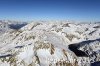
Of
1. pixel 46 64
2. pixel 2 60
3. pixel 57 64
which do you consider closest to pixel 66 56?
pixel 57 64

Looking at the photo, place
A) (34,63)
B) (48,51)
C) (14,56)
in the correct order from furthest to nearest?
(48,51)
(14,56)
(34,63)

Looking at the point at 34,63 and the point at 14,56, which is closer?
the point at 34,63

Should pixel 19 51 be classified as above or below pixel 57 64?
above

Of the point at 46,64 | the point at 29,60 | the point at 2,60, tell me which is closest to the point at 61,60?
the point at 46,64

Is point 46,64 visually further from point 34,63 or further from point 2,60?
point 2,60

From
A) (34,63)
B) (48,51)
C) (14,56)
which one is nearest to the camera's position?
A: (34,63)

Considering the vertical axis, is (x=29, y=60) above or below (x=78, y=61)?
above

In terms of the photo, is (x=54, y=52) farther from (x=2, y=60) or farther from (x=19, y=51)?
(x=2, y=60)

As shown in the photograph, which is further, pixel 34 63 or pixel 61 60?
pixel 61 60
